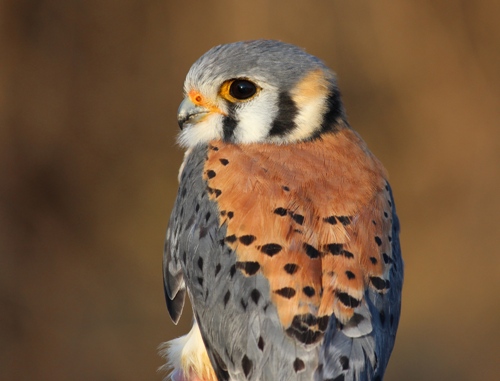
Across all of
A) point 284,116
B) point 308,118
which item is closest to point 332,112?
point 308,118

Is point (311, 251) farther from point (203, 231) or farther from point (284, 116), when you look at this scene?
point (284, 116)

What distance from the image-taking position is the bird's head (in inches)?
150

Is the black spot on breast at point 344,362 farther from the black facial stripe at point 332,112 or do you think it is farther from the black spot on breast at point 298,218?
the black facial stripe at point 332,112

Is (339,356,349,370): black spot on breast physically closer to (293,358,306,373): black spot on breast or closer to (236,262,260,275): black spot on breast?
(293,358,306,373): black spot on breast

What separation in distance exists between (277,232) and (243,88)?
2.51 feet

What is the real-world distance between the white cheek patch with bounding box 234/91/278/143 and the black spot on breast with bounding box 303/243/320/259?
67 cm

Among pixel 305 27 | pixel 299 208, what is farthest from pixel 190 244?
pixel 305 27

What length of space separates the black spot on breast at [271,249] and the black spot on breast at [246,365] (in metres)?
0.41

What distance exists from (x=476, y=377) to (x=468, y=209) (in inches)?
56.1

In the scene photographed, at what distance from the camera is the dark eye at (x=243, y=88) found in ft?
12.5

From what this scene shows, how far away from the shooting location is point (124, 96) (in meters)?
7.49

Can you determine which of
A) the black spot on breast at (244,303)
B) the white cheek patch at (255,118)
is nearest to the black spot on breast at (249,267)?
the black spot on breast at (244,303)

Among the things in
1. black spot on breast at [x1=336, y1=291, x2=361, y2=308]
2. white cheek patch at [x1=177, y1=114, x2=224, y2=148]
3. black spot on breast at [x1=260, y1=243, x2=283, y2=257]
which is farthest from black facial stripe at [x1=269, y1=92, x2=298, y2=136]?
Answer: black spot on breast at [x1=336, y1=291, x2=361, y2=308]

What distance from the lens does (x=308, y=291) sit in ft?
10.8
